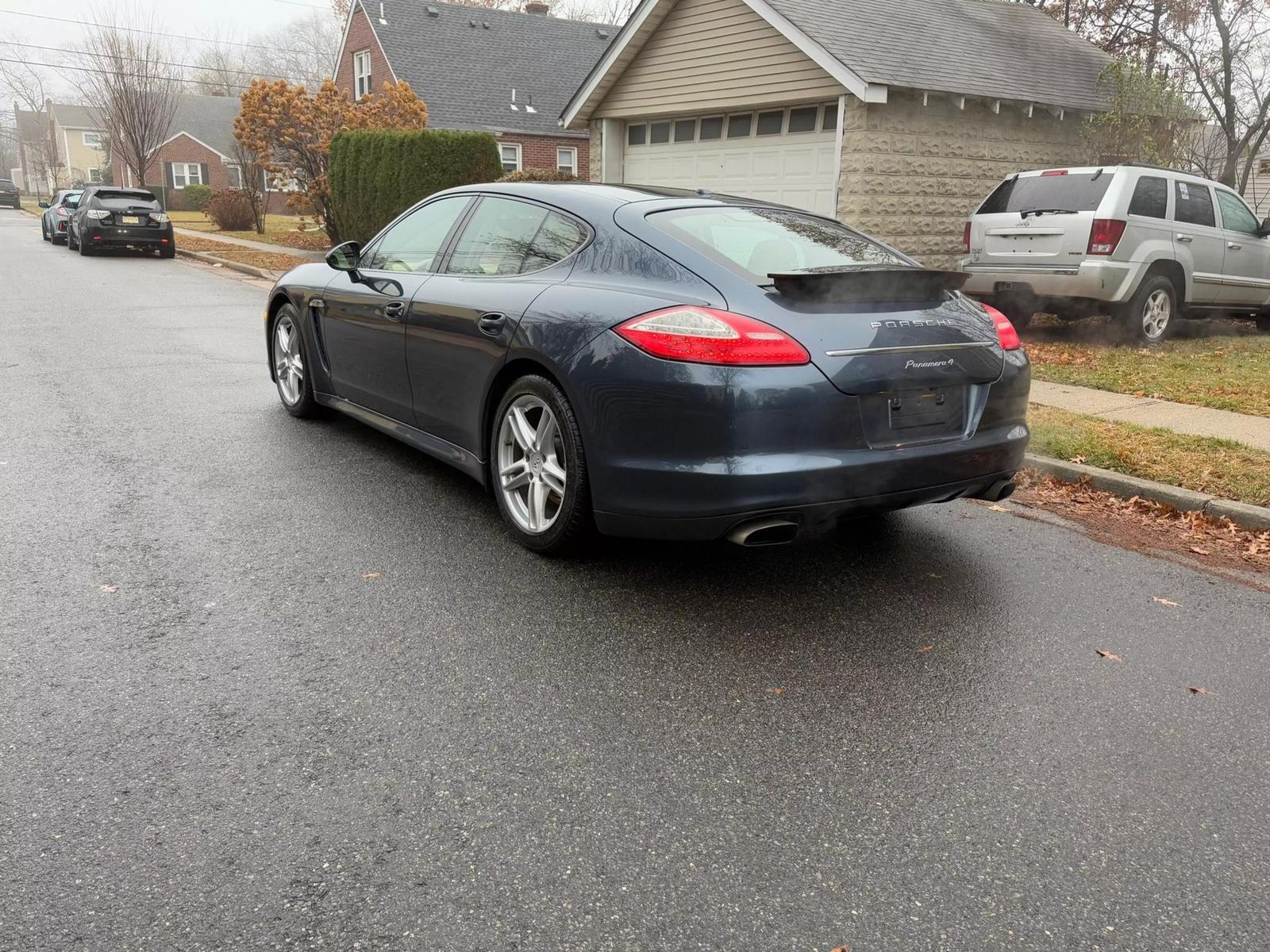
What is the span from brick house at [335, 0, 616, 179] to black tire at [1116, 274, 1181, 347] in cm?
2310

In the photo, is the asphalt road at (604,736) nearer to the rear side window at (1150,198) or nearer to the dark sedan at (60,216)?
the rear side window at (1150,198)

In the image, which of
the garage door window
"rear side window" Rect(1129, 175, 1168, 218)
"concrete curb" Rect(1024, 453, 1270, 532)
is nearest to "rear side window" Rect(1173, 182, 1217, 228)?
"rear side window" Rect(1129, 175, 1168, 218)

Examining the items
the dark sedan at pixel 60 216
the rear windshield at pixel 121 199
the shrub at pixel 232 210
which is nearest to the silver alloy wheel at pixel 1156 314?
the rear windshield at pixel 121 199

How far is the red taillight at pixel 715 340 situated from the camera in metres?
3.63

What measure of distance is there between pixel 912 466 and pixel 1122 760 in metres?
1.27

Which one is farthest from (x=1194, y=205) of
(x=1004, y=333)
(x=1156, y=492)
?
(x=1004, y=333)

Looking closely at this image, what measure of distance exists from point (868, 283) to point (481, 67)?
31.8m

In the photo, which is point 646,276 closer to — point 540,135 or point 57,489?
point 57,489

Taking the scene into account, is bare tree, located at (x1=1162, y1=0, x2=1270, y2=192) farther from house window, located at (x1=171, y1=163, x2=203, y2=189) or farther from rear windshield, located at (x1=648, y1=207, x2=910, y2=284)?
house window, located at (x1=171, y1=163, x2=203, y2=189)

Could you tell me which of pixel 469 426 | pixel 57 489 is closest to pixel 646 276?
pixel 469 426

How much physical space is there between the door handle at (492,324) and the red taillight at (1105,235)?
25.7ft

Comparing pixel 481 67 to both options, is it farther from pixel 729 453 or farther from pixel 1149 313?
pixel 729 453

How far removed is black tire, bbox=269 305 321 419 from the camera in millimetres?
6496

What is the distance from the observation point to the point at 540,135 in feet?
106
